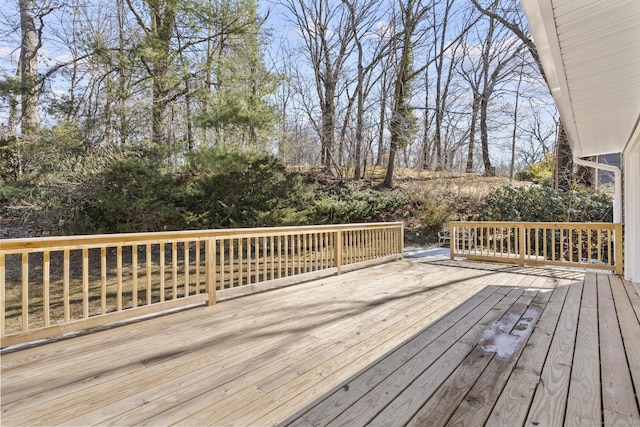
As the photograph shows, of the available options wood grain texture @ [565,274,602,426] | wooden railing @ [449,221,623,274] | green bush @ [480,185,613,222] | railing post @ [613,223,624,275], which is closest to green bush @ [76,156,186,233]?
wooden railing @ [449,221,623,274]

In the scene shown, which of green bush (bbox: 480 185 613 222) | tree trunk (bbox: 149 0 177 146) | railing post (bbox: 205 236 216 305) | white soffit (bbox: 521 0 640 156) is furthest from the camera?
tree trunk (bbox: 149 0 177 146)

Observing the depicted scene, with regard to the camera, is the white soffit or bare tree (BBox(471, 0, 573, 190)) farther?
bare tree (BBox(471, 0, 573, 190))

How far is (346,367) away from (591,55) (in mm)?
2807

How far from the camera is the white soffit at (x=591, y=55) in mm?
1787

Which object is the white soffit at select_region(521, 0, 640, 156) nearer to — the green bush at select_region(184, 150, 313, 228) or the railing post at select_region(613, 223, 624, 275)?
the railing post at select_region(613, 223, 624, 275)

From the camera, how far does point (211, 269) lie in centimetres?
336

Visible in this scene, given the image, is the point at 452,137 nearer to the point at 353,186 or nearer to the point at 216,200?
the point at 353,186

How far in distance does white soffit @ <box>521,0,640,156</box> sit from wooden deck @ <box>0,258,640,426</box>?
210 cm

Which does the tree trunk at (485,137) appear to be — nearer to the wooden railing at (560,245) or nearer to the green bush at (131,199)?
the wooden railing at (560,245)

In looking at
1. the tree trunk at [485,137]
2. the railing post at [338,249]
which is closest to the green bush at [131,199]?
the railing post at [338,249]

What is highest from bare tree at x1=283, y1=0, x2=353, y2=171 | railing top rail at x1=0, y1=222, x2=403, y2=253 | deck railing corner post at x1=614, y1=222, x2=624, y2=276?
bare tree at x1=283, y1=0, x2=353, y2=171

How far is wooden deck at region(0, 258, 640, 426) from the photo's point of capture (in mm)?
1562

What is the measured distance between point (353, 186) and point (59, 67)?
950 centimetres

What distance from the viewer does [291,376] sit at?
75.7 inches
